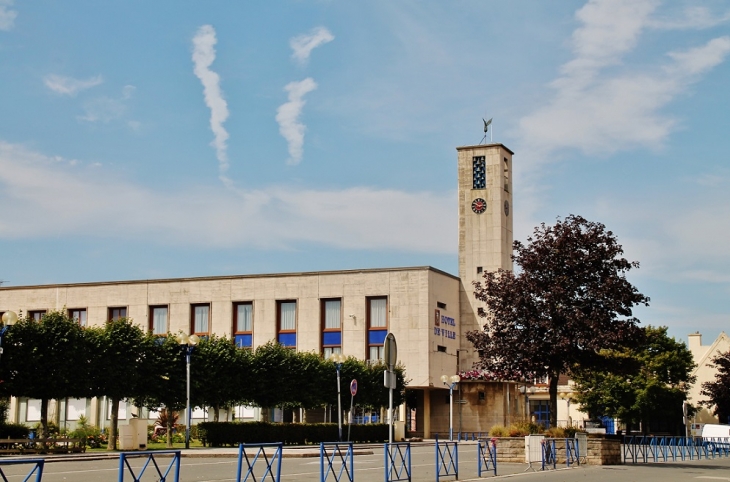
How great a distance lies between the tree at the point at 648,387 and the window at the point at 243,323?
2534cm

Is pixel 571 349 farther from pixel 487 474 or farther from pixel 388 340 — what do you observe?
pixel 388 340

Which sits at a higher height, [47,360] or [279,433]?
[47,360]

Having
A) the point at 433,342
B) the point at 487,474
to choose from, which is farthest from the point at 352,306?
the point at 487,474

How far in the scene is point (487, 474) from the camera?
24.2m

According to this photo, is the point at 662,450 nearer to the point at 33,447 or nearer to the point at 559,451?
the point at 559,451

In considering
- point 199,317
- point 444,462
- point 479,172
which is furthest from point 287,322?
point 444,462

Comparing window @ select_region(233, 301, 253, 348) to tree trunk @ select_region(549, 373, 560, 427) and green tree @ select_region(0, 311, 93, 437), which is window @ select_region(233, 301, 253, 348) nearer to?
green tree @ select_region(0, 311, 93, 437)

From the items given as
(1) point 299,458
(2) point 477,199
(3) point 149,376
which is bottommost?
(1) point 299,458

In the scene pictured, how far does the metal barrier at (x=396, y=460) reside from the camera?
65.1 ft

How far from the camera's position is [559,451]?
28656 millimetres

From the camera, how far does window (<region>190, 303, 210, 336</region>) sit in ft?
243

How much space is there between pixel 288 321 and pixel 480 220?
56.8 ft

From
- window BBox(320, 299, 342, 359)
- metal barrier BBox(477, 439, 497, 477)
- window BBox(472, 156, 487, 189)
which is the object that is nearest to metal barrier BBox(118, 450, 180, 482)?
metal barrier BBox(477, 439, 497, 477)

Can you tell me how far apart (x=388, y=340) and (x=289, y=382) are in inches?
1436
